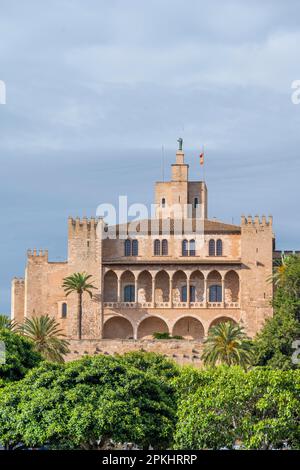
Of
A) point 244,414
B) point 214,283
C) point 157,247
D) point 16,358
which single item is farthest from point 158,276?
point 244,414

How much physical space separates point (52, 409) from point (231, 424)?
6.82m

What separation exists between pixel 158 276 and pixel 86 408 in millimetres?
49186

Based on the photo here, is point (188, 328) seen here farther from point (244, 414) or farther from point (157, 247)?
point (244, 414)

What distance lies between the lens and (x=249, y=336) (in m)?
94.6

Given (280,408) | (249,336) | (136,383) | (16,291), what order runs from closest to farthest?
(280,408) → (136,383) → (249,336) → (16,291)

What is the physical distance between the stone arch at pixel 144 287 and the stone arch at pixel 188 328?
3004mm

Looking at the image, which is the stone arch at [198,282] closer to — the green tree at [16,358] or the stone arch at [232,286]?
the stone arch at [232,286]

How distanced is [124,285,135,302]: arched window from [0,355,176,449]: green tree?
44.1 metres

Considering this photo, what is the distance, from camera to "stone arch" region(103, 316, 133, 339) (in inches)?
3895

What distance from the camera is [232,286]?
99.2 metres

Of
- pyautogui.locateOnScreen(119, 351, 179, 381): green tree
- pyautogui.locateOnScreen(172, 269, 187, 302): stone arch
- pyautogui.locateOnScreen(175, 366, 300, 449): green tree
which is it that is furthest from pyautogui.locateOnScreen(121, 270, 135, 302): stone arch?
pyautogui.locateOnScreen(175, 366, 300, 449): green tree
